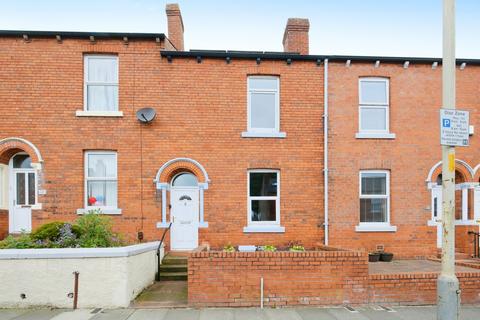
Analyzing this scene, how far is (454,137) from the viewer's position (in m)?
5.23

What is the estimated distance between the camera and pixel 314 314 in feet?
21.2

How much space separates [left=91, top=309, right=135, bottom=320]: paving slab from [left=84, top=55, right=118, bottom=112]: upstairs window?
20.9 ft

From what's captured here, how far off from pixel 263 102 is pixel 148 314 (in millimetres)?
7351

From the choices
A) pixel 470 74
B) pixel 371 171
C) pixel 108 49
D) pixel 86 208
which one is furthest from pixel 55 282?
pixel 470 74

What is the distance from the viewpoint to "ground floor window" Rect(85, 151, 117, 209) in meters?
10.6

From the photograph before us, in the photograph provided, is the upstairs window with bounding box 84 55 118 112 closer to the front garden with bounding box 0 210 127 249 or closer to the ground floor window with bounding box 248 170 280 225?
the front garden with bounding box 0 210 127 249

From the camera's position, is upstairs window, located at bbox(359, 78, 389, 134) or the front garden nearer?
the front garden

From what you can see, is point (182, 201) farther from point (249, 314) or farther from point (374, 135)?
point (374, 135)

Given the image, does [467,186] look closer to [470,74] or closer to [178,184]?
[470,74]

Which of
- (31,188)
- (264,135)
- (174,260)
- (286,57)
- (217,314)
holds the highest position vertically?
(286,57)

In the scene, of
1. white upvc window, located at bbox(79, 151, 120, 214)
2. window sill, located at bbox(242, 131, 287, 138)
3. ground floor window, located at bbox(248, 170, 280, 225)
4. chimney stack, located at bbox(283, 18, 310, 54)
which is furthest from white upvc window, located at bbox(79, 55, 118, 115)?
chimney stack, located at bbox(283, 18, 310, 54)

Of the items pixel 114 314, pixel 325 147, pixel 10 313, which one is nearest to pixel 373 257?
pixel 325 147

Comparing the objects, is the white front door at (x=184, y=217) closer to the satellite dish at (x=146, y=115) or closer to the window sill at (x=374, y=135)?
the satellite dish at (x=146, y=115)

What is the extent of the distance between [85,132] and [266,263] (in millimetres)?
7136
